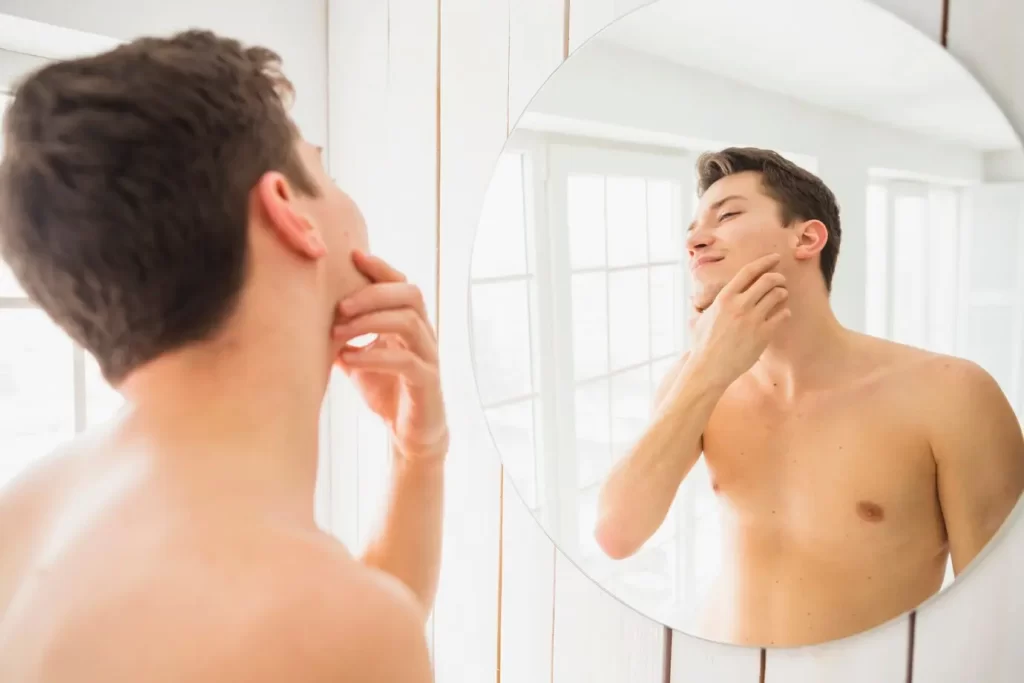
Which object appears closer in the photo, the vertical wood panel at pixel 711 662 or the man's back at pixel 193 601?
the man's back at pixel 193 601

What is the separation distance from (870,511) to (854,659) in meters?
0.19

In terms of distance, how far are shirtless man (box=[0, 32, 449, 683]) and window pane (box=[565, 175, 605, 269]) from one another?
33 centimetres

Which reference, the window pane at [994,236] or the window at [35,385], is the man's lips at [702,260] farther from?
the window at [35,385]

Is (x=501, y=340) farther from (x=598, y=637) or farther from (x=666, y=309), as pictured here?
(x=598, y=637)

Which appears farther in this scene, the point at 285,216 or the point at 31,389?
the point at 31,389

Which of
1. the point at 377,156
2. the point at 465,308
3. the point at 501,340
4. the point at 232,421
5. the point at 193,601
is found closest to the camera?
the point at 193,601

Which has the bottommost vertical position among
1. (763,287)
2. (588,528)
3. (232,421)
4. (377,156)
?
(588,528)

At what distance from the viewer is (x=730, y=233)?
0.80 meters

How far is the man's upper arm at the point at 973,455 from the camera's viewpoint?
0.68 m

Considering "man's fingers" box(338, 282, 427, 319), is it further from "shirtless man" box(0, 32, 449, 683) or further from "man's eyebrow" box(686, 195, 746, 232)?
"man's eyebrow" box(686, 195, 746, 232)

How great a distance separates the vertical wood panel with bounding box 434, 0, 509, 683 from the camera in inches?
43.0

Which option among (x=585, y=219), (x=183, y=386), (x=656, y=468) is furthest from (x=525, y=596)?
(x=183, y=386)

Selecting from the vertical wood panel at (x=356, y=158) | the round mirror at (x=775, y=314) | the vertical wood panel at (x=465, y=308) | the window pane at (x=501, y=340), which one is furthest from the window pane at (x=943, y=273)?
the vertical wood panel at (x=356, y=158)

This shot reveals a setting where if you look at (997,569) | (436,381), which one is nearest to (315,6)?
(436,381)
